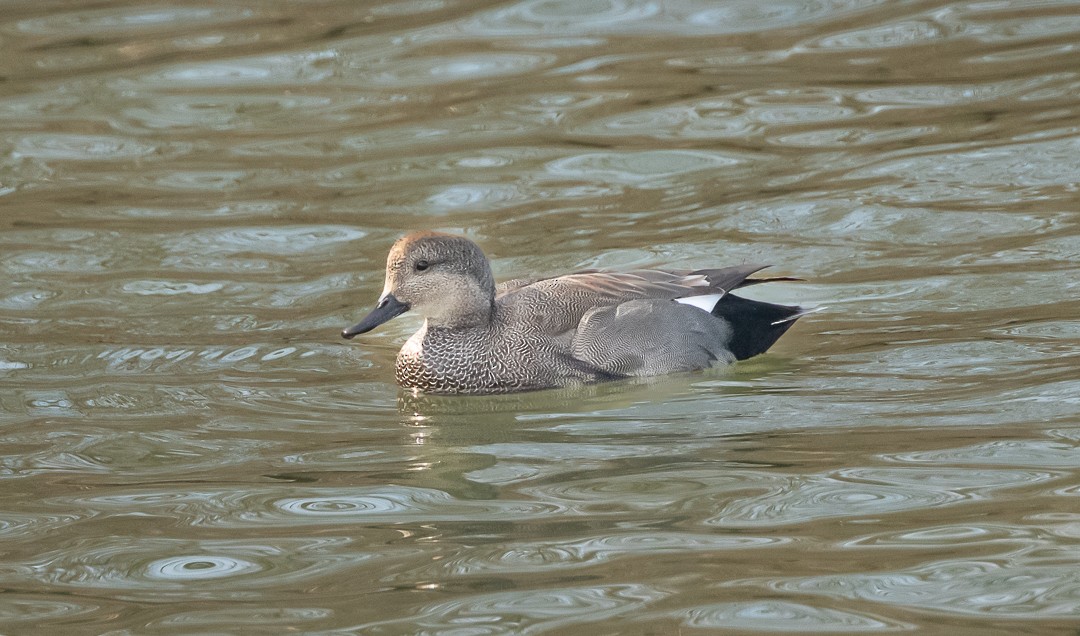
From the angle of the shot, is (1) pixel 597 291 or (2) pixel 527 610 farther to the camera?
(1) pixel 597 291

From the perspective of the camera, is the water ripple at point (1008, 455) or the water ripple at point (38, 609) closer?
the water ripple at point (38, 609)

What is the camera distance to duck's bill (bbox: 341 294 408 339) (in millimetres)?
7020

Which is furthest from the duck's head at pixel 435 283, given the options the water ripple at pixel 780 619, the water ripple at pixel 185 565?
the water ripple at pixel 780 619

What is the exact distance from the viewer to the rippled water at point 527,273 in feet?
15.8

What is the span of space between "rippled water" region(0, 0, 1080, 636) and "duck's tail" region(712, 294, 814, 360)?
0.13 m

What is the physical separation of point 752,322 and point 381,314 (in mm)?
1685

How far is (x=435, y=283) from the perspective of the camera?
23.7 ft

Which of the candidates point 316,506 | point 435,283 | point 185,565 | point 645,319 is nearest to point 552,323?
point 645,319

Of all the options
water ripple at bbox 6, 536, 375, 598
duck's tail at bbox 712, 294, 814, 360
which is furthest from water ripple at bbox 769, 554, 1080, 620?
duck's tail at bbox 712, 294, 814, 360

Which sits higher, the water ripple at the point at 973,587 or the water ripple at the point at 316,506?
the water ripple at the point at 316,506

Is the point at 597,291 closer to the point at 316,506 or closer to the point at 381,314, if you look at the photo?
the point at 381,314

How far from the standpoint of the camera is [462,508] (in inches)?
217

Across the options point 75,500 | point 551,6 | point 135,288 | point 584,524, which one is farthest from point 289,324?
point 551,6

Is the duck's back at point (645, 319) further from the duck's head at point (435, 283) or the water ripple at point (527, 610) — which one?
the water ripple at point (527, 610)
